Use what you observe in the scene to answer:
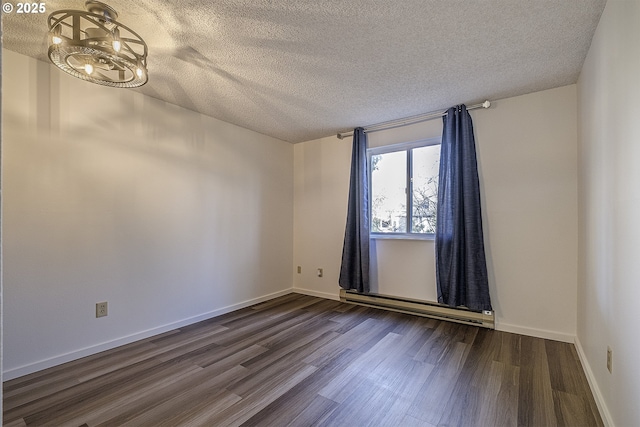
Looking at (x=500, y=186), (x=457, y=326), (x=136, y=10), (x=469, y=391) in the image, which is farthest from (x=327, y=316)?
(x=136, y=10)

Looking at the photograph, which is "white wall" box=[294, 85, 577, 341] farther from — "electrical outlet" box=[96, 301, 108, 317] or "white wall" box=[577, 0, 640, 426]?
"electrical outlet" box=[96, 301, 108, 317]

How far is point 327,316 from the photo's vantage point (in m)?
3.52

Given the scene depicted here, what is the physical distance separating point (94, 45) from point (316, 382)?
2.49 meters

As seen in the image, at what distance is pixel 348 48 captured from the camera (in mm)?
2229

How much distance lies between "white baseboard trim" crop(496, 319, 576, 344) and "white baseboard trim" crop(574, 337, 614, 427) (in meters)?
0.17

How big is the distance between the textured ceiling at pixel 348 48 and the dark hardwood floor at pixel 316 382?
2314 mm

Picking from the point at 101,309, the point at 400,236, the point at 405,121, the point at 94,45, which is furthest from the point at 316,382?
the point at 405,121

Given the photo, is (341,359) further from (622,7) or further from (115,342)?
(622,7)

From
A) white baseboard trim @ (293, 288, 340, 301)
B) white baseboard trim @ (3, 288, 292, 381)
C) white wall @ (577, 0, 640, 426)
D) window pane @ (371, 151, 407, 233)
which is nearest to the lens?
white wall @ (577, 0, 640, 426)

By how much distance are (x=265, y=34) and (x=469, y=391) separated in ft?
9.04

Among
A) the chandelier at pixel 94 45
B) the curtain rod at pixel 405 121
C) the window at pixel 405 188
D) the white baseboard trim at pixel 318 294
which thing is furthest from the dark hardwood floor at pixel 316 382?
the curtain rod at pixel 405 121

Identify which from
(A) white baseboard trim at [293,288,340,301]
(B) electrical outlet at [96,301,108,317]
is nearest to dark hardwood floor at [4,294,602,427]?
(B) electrical outlet at [96,301,108,317]

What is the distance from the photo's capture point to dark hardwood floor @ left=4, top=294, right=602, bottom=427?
183 centimetres

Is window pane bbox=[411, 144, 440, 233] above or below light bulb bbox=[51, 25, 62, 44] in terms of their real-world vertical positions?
below
